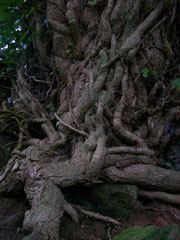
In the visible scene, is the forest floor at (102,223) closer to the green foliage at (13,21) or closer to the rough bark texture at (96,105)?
the rough bark texture at (96,105)

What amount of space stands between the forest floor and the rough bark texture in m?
0.16

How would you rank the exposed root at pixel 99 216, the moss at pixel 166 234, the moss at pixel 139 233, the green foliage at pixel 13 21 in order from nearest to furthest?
the moss at pixel 166 234
the moss at pixel 139 233
the exposed root at pixel 99 216
the green foliage at pixel 13 21

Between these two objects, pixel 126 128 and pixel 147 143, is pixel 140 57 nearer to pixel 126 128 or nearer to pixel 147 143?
pixel 126 128

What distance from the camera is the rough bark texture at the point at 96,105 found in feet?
6.14

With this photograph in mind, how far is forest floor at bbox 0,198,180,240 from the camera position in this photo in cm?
155

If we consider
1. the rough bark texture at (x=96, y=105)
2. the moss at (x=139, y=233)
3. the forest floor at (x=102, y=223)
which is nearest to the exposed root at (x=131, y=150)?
the rough bark texture at (x=96, y=105)

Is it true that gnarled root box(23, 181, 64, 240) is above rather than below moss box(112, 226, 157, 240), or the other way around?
above

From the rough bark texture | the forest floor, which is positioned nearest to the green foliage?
the rough bark texture

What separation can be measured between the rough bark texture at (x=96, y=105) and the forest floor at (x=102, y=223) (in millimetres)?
156

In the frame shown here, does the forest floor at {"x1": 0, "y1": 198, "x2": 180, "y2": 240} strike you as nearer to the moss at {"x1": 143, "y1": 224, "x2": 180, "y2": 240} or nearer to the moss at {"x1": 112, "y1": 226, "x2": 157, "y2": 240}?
the moss at {"x1": 112, "y1": 226, "x2": 157, "y2": 240}

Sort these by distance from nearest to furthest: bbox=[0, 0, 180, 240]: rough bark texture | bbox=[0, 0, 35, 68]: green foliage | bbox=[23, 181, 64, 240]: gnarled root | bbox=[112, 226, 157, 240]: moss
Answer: bbox=[112, 226, 157, 240]: moss → bbox=[23, 181, 64, 240]: gnarled root → bbox=[0, 0, 180, 240]: rough bark texture → bbox=[0, 0, 35, 68]: green foliage

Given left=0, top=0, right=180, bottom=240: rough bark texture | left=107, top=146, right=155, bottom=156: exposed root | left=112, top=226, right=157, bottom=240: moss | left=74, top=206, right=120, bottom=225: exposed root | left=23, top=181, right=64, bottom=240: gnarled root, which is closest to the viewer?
left=112, top=226, right=157, bottom=240: moss

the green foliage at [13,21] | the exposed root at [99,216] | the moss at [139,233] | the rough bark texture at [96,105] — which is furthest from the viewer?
the green foliage at [13,21]

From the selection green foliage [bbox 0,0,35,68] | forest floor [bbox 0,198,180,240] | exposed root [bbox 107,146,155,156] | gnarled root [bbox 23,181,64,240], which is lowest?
forest floor [bbox 0,198,180,240]
